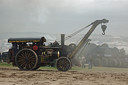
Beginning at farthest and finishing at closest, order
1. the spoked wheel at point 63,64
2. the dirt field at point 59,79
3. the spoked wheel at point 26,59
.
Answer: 1. the spoked wheel at point 26,59
2. the spoked wheel at point 63,64
3. the dirt field at point 59,79

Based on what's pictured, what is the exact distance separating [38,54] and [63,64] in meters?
1.74

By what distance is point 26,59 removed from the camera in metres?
15.5

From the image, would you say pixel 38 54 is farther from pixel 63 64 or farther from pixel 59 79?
pixel 59 79

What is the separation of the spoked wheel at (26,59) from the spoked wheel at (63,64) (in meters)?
1.37

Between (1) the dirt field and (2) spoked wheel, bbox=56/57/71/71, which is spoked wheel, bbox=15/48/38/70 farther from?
(1) the dirt field

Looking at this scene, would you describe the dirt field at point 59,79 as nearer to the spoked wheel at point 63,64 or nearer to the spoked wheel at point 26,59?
the spoked wheel at point 63,64

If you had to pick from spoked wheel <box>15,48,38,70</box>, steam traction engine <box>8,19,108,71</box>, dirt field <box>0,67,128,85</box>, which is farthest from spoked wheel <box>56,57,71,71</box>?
dirt field <box>0,67,128,85</box>

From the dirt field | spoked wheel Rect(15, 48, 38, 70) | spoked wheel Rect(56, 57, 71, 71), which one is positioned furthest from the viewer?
spoked wheel Rect(15, 48, 38, 70)

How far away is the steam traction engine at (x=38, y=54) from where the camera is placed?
15289 mm

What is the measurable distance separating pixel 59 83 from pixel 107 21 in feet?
26.7

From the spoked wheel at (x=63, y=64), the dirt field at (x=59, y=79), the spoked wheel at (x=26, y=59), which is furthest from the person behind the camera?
the spoked wheel at (x=26, y=59)

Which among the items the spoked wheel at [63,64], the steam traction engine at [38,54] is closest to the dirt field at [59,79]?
the spoked wheel at [63,64]

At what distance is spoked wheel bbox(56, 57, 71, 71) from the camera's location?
1520cm

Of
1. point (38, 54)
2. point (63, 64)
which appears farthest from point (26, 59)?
point (63, 64)
